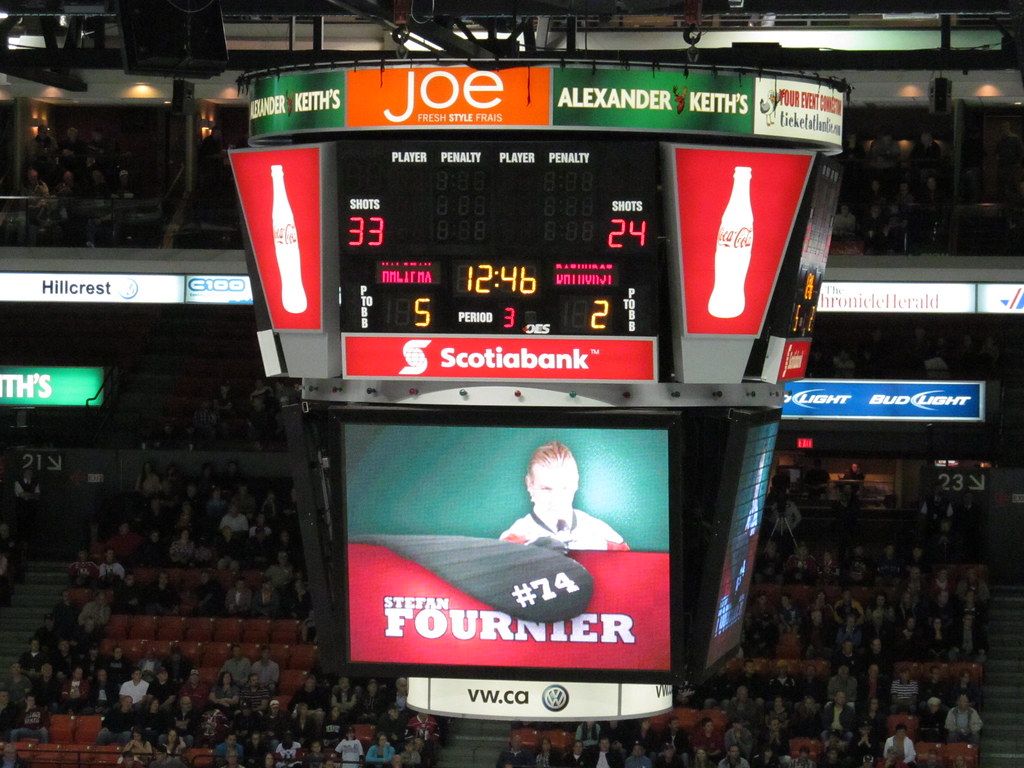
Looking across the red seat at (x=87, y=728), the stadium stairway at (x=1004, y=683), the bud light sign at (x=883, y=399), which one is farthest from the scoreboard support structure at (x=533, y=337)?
the bud light sign at (x=883, y=399)

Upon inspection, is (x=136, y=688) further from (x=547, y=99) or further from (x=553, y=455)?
(x=547, y=99)

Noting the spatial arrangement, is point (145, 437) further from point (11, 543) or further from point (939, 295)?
point (939, 295)

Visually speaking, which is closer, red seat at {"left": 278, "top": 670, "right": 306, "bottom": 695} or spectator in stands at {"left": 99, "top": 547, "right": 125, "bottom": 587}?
red seat at {"left": 278, "top": 670, "right": 306, "bottom": 695}

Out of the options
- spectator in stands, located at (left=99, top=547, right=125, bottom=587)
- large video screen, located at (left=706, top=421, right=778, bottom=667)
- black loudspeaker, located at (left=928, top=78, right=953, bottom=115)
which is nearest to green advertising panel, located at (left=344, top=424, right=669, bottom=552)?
large video screen, located at (left=706, top=421, right=778, bottom=667)

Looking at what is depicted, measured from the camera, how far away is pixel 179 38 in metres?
13.0

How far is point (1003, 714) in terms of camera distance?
923 inches

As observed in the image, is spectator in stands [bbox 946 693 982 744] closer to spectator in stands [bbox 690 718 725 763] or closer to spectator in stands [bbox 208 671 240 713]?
spectator in stands [bbox 690 718 725 763]

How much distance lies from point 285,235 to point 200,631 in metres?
12.8

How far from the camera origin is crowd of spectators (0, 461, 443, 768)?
71.2 ft

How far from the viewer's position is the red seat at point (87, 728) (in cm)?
2261

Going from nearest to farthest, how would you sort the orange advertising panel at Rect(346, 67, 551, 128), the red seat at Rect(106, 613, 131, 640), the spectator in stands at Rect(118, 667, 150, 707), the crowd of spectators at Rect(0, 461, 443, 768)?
the orange advertising panel at Rect(346, 67, 551, 128) → the crowd of spectators at Rect(0, 461, 443, 768) → the spectator in stands at Rect(118, 667, 150, 707) → the red seat at Rect(106, 613, 131, 640)

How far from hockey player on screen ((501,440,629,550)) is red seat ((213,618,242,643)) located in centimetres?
1229

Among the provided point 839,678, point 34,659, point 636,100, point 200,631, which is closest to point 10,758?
point 34,659

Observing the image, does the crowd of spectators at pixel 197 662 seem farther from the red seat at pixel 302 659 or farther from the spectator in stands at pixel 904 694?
the spectator in stands at pixel 904 694
